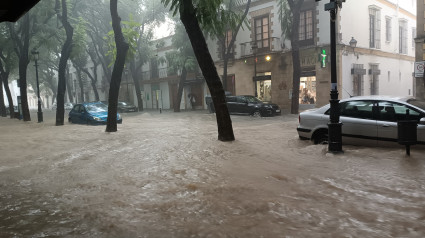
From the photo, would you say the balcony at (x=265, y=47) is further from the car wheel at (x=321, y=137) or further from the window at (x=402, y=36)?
the car wheel at (x=321, y=137)

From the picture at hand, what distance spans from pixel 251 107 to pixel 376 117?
43.3 ft

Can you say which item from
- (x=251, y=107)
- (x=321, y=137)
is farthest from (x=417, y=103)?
(x=251, y=107)

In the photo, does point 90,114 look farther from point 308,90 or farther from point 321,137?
point 308,90

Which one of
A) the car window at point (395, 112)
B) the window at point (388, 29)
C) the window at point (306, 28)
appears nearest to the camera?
the car window at point (395, 112)

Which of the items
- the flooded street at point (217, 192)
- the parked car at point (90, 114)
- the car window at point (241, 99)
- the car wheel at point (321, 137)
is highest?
the car window at point (241, 99)

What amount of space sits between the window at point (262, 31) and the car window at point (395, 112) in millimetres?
18536

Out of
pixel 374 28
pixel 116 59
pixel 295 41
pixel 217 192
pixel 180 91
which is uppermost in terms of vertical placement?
pixel 374 28

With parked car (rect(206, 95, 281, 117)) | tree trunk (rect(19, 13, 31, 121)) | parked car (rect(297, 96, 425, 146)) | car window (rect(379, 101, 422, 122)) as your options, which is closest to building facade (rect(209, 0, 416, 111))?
parked car (rect(206, 95, 281, 117))

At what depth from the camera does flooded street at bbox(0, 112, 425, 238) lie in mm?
4004

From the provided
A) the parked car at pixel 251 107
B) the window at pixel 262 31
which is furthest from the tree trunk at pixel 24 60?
the window at pixel 262 31

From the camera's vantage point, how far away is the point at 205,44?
9602 millimetres

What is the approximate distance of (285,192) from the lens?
17.2 ft

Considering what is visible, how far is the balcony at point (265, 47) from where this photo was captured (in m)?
24.7

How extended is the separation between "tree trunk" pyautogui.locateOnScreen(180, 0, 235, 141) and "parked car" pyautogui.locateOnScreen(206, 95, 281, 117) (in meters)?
10.7
